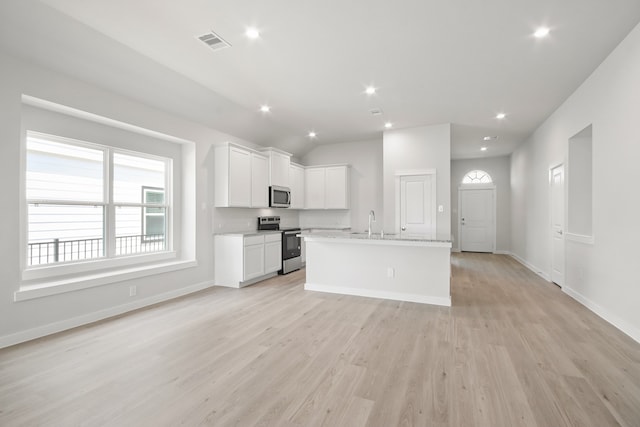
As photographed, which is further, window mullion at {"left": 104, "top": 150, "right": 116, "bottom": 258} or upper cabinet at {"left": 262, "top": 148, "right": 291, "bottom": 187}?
upper cabinet at {"left": 262, "top": 148, "right": 291, "bottom": 187}

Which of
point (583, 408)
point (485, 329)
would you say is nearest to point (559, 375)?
point (583, 408)

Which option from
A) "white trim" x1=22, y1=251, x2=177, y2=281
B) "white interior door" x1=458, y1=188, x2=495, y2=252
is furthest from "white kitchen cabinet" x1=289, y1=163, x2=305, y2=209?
"white interior door" x1=458, y1=188, x2=495, y2=252

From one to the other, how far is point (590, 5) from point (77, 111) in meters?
4.97

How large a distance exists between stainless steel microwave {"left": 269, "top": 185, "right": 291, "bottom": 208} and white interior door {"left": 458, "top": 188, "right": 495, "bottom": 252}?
563cm

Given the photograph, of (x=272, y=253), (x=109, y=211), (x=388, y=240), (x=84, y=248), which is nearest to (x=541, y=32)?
(x=388, y=240)

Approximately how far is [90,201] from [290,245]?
3.43 meters

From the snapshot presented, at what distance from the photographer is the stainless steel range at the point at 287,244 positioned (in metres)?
5.95

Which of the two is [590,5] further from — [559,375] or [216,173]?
[216,173]

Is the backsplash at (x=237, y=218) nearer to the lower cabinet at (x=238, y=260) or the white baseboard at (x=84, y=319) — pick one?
the lower cabinet at (x=238, y=260)

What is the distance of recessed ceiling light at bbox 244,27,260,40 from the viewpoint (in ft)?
9.14

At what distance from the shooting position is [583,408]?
1817 mm

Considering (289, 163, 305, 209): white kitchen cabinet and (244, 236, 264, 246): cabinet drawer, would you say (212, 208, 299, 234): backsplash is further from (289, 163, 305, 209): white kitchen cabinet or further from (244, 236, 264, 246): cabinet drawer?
(244, 236, 264, 246): cabinet drawer

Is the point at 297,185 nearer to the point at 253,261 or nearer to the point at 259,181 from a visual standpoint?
the point at 259,181

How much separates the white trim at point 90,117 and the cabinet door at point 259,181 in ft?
4.66
